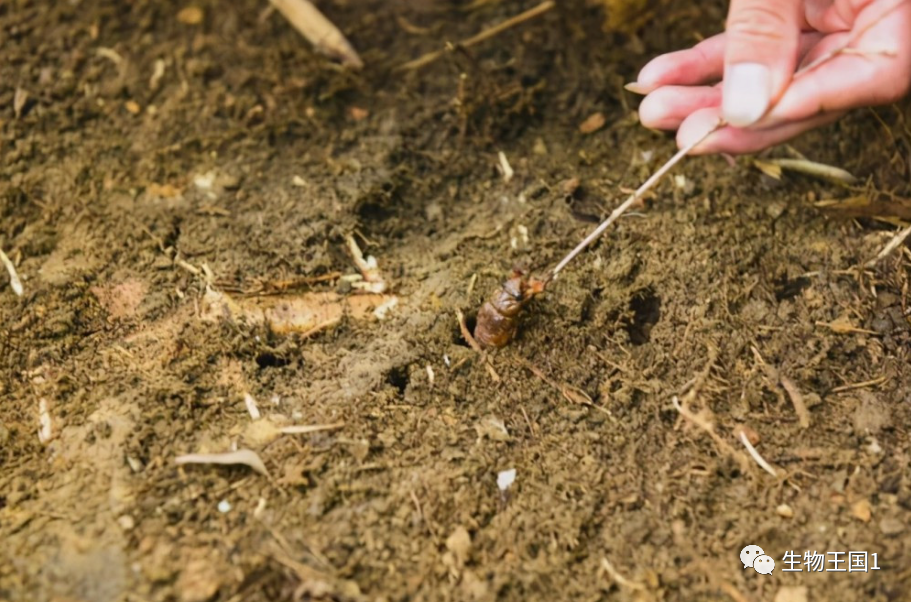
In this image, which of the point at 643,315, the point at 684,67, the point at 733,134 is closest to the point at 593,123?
the point at 684,67

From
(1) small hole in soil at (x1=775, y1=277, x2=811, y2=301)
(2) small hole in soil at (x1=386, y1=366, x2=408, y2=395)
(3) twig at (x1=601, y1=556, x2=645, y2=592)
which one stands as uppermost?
(2) small hole in soil at (x1=386, y1=366, x2=408, y2=395)

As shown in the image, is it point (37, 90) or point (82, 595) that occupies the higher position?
point (37, 90)

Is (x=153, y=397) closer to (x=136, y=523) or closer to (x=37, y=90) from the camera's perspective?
(x=136, y=523)

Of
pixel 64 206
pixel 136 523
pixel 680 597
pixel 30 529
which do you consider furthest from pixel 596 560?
pixel 64 206

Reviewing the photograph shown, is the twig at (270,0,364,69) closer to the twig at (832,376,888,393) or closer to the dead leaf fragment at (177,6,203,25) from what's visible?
the dead leaf fragment at (177,6,203,25)

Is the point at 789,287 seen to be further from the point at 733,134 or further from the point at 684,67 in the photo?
the point at 684,67

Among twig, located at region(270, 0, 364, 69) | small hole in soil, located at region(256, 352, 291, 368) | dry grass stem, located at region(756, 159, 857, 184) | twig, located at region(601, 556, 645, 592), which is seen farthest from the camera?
twig, located at region(270, 0, 364, 69)

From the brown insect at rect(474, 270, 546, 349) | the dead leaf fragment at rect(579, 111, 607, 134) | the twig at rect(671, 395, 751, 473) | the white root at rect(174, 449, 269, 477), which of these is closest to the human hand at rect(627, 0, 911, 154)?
the dead leaf fragment at rect(579, 111, 607, 134)
